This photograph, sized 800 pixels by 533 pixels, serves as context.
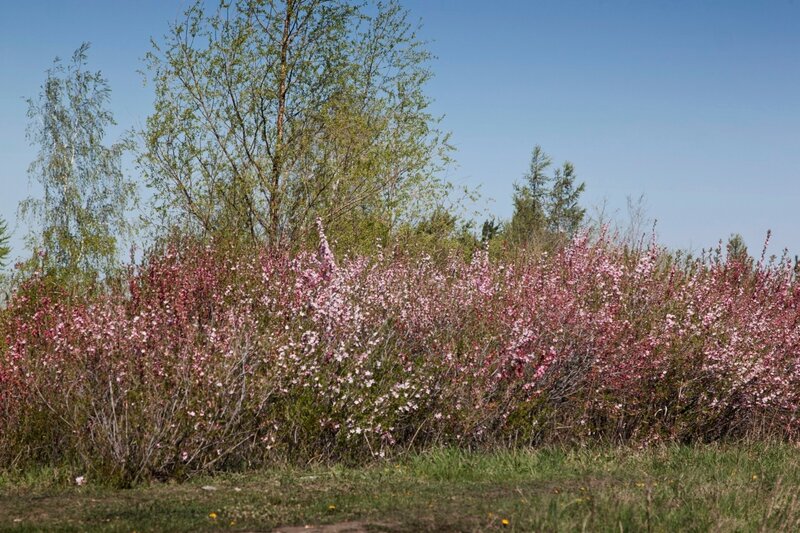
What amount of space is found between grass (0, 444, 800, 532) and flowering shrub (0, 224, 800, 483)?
1.92ft

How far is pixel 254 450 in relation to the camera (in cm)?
920

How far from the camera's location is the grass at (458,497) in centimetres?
605

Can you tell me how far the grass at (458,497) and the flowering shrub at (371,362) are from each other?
1.92ft

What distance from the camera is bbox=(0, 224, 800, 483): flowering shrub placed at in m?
8.74

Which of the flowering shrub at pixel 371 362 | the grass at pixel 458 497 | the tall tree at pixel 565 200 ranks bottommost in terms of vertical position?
the grass at pixel 458 497

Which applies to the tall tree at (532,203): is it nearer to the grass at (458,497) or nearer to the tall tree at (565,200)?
the tall tree at (565,200)

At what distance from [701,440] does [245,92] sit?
432 inches

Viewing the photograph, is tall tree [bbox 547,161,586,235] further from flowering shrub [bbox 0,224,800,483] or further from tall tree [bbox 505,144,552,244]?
flowering shrub [bbox 0,224,800,483]

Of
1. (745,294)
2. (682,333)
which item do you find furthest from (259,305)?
(745,294)

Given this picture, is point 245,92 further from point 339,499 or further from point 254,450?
point 339,499

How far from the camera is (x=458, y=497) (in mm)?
6977

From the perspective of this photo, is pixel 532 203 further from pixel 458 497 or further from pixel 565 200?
pixel 458 497

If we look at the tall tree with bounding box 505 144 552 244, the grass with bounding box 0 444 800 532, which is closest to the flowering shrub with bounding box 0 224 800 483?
the grass with bounding box 0 444 800 532

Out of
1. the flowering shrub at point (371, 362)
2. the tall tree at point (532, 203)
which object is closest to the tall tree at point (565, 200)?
the tall tree at point (532, 203)
